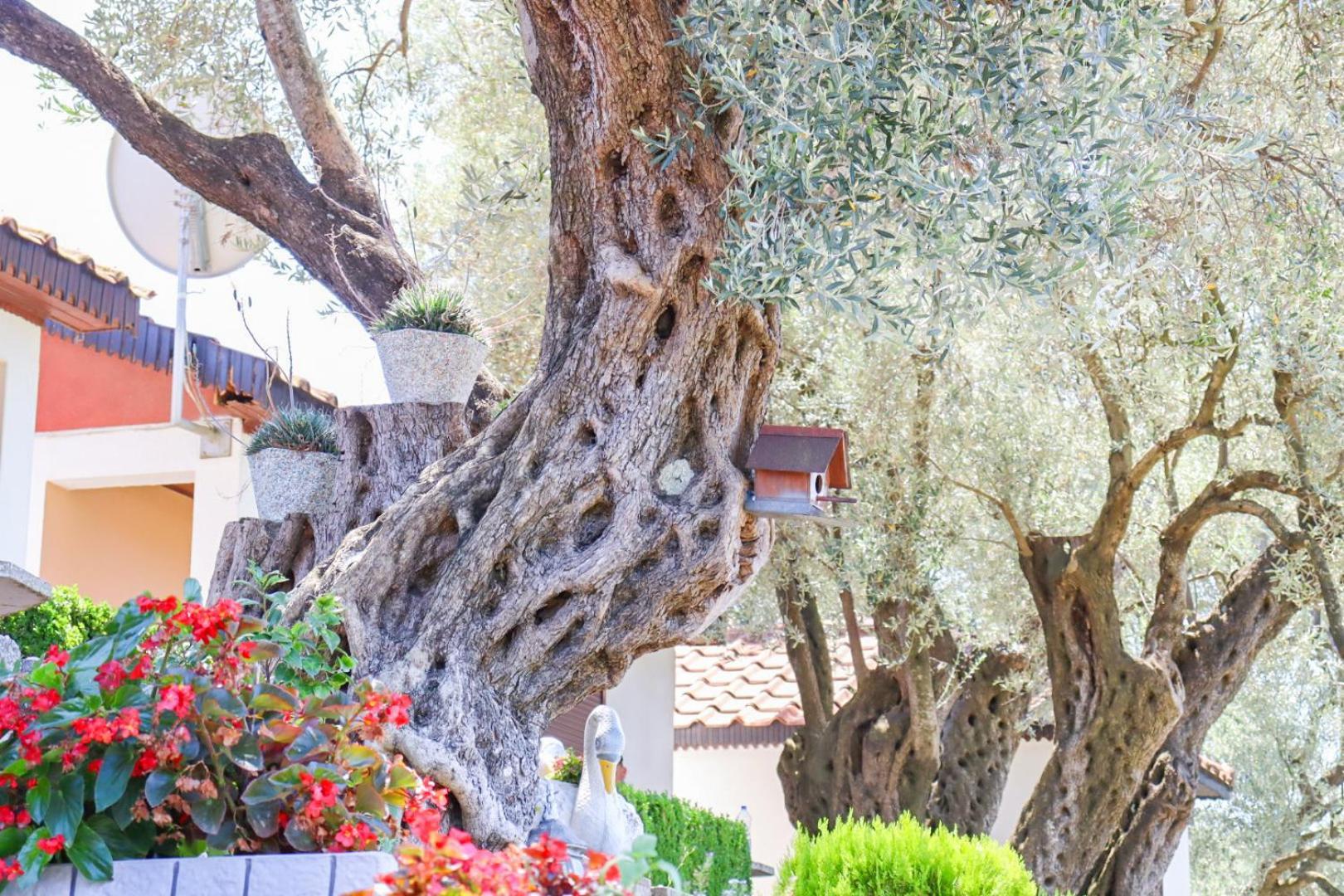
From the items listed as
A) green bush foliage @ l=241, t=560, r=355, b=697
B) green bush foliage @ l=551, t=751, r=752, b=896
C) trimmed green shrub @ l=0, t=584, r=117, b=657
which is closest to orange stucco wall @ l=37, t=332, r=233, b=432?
trimmed green shrub @ l=0, t=584, r=117, b=657

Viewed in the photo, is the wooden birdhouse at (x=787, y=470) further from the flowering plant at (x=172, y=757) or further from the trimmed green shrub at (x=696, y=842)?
the trimmed green shrub at (x=696, y=842)

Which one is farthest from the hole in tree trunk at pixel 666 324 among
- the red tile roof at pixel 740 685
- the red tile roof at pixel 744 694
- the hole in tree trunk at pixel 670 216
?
the red tile roof at pixel 744 694

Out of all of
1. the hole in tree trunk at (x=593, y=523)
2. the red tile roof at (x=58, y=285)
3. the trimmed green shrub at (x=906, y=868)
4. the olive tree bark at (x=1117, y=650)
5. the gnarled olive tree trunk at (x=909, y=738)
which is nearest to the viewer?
the hole in tree trunk at (x=593, y=523)

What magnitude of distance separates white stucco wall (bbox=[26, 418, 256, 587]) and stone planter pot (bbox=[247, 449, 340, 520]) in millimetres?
5070

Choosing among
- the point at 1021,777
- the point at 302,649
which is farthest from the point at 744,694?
the point at 302,649

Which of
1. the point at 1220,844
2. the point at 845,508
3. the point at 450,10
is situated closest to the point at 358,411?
the point at 845,508

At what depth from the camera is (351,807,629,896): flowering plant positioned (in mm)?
2760

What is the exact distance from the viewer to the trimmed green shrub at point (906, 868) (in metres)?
6.98

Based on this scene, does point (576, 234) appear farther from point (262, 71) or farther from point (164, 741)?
point (262, 71)

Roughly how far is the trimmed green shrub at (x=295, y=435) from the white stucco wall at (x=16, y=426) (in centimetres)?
397

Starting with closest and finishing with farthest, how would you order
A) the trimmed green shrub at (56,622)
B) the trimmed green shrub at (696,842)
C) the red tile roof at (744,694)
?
the trimmed green shrub at (696,842), the trimmed green shrub at (56,622), the red tile roof at (744,694)

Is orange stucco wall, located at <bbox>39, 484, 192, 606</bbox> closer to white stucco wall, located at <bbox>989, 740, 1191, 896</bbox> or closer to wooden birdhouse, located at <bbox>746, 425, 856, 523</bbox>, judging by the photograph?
wooden birdhouse, located at <bbox>746, 425, 856, 523</bbox>

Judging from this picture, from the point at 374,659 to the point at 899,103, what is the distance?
3.13m

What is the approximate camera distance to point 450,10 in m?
12.4
